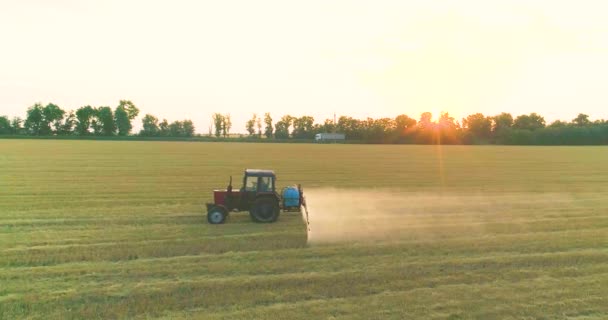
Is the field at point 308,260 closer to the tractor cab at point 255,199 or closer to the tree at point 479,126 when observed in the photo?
the tractor cab at point 255,199

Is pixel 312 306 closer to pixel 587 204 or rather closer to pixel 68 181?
pixel 587 204

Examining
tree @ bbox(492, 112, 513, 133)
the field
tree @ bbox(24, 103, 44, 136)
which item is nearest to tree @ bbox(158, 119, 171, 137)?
tree @ bbox(24, 103, 44, 136)

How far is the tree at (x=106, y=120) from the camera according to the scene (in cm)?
13712

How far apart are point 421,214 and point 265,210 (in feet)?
17.1

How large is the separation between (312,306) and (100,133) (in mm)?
146836

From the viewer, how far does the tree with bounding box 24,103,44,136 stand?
134 meters

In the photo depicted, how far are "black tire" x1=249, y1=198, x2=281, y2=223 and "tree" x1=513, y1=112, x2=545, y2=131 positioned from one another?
137 m

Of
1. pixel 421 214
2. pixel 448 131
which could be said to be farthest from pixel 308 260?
pixel 448 131

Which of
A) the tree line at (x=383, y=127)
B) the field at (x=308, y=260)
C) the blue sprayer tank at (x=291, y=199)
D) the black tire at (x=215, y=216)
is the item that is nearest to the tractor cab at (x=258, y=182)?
the blue sprayer tank at (x=291, y=199)

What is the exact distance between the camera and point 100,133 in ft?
452

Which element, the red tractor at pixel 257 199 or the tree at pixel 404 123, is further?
the tree at pixel 404 123

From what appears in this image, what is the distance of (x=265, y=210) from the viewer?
1222 centimetres

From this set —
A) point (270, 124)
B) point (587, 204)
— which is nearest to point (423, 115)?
point (270, 124)

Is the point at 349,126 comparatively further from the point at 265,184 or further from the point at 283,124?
the point at 265,184
